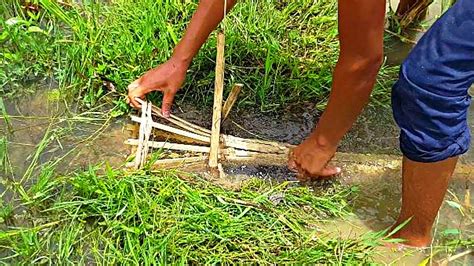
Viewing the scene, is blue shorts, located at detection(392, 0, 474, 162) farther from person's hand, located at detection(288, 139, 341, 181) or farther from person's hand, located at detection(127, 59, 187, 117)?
person's hand, located at detection(127, 59, 187, 117)

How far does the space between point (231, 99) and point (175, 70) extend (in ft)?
0.83

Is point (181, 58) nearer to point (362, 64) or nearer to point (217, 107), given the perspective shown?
point (217, 107)

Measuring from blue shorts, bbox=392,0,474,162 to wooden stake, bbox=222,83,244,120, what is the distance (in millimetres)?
822

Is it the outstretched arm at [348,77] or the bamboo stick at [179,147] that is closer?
the outstretched arm at [348,77]

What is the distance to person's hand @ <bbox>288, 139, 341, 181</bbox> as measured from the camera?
243 centimetres

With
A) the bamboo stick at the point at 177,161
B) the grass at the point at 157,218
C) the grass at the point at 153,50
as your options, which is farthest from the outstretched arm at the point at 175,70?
the grass at the point at 157,218

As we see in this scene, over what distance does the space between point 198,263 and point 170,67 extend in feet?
2.91

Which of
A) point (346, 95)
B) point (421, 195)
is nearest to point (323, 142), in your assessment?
point (346, 95)

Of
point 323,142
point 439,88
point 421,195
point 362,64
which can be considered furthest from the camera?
point 323,142

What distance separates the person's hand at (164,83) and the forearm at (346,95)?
24.7 inches

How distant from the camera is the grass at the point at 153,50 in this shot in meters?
2.79

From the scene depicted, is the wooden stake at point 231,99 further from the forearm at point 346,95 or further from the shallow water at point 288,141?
the forearm at point 346,95

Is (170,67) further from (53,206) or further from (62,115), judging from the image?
(53,206)

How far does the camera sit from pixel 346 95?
7.37 feet
